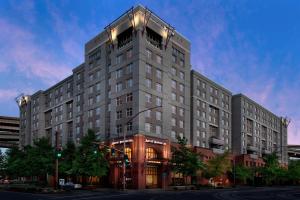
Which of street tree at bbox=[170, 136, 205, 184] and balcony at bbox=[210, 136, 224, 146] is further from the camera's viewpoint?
balcony at bbox=[210, 136, 224, 146]

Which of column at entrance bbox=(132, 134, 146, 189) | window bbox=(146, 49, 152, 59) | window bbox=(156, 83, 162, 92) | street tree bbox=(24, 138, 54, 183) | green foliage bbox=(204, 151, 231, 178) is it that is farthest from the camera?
green foliage bbox=(204, 151, 231, 178)

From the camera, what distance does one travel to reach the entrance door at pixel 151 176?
76.7 m

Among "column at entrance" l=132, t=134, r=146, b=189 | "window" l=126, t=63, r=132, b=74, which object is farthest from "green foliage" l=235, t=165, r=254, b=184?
"window" l=126, t=63, r=132, b=74

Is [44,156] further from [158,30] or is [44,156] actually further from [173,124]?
[158,30]

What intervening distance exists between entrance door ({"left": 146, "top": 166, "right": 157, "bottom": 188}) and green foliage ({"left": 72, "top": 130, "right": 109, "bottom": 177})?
10.1 m

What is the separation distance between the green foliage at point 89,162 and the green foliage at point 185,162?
14.7m

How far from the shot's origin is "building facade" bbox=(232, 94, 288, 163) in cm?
12488

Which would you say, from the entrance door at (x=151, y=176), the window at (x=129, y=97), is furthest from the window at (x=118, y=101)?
the entrance door at (x=151, y=176)

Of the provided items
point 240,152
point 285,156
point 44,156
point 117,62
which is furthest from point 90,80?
point 285,156

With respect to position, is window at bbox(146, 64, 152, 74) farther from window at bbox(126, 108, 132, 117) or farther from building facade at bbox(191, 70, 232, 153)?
building facade at bbox(191, 70, 232, 153)

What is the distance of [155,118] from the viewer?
3125 inches

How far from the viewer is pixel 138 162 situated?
7306 centimetres

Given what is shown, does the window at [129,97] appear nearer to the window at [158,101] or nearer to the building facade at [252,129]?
the window at [158,101]

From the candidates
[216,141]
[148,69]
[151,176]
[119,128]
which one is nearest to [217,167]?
[151,176]
